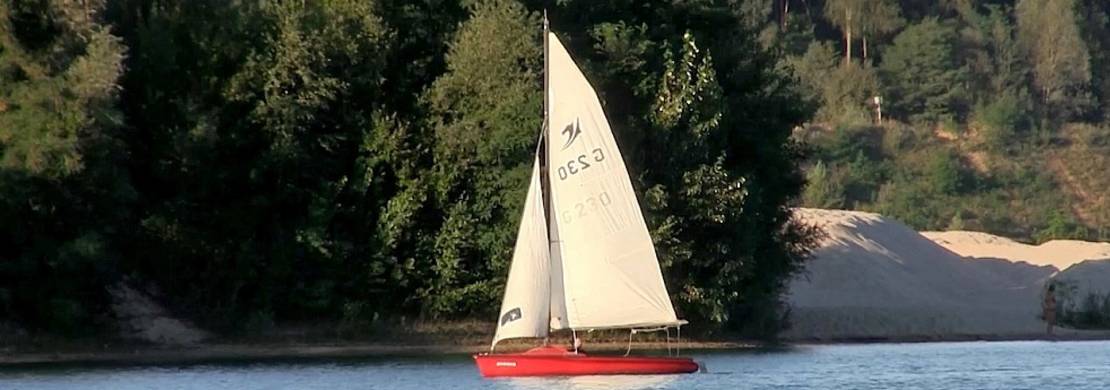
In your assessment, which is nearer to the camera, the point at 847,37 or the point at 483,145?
the point at 483,145

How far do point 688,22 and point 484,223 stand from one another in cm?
740

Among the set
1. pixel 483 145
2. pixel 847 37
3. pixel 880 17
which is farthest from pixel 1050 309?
pixel 847 37

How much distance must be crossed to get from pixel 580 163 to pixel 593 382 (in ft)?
12.7

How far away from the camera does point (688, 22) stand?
5306cm

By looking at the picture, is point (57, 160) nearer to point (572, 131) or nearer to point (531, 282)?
point (531, 282)

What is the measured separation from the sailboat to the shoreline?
11.3 meters

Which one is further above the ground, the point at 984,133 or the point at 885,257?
the point at 984,133

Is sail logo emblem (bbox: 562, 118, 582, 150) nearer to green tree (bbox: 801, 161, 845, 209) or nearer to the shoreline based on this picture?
the shoreline

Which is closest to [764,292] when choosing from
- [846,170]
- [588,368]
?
[588,368]

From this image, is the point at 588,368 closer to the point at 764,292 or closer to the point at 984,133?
the point at 764,292

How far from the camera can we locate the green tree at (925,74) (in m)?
98.3

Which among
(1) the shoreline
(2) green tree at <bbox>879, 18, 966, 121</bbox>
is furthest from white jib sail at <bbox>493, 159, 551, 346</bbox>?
(2) green tree at <bbox>879, 18, 966, 121</bbox>

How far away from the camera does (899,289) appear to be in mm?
62625

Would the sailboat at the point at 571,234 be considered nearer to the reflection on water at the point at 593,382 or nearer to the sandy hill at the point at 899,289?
the reflection on water at the point at 593,382
